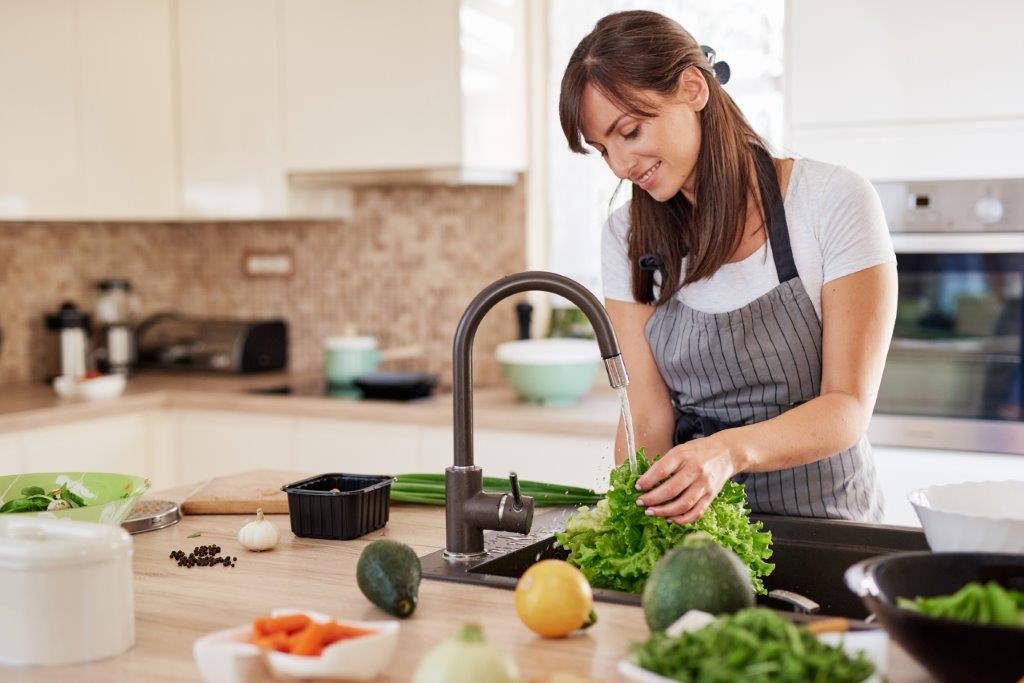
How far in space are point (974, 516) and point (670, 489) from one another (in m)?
0.36

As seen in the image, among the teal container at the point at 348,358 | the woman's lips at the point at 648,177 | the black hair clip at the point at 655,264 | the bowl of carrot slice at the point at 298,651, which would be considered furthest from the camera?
the teal container at the point at 348,358

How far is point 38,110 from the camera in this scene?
11.7ft

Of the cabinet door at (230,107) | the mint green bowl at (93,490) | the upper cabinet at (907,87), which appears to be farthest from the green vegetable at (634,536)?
the cabinet door at (230,107)

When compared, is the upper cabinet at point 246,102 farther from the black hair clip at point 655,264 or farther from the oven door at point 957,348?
the black hair clip at point 655,264

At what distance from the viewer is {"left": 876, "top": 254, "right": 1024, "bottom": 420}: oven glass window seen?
2.86 meters

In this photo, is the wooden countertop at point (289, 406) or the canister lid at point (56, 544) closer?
the canister lid at point (56, 544)

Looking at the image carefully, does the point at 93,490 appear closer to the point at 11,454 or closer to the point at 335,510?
the point at 335,510

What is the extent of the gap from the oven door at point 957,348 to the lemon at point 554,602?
1853 mm

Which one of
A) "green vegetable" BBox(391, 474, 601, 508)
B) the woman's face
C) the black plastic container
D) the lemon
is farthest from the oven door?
the lemon

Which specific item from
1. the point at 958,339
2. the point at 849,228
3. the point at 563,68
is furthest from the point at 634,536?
the point at 563,68

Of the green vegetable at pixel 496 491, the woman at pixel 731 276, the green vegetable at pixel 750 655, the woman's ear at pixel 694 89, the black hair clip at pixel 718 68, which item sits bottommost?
the green vegetable at pixel 496 491

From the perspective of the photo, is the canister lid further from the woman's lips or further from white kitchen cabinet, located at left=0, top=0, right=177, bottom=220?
white kitchen cabinet, located at left=0, top=0, right=177, bottom=220

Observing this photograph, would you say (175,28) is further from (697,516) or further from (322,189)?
(697,516)

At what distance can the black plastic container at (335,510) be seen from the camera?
1.76 metres
